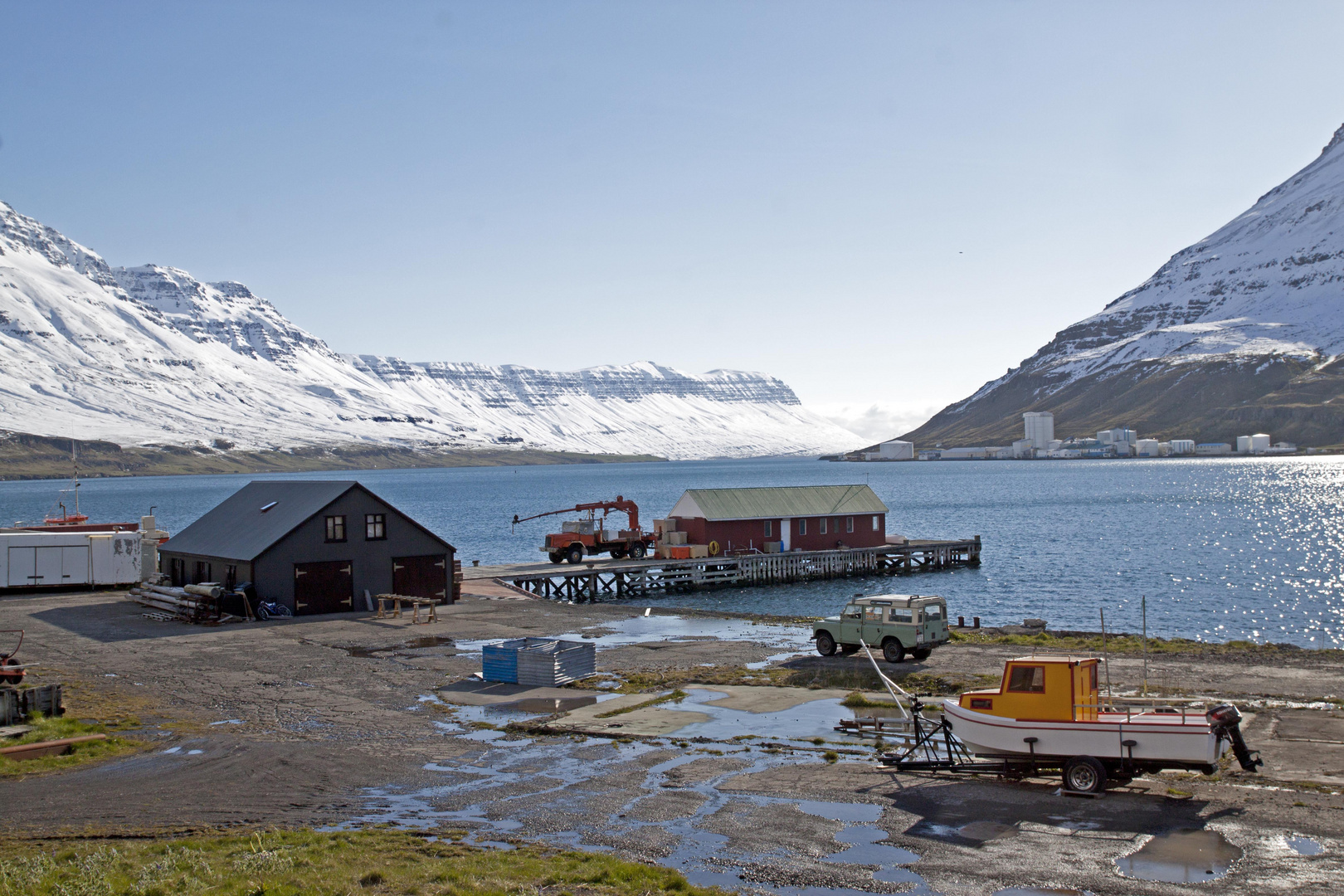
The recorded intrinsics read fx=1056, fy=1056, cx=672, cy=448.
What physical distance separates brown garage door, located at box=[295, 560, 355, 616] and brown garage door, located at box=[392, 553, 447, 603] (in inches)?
83.5

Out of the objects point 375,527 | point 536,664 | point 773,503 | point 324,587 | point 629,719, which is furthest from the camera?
point 773,503

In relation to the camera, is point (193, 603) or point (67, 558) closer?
point (193, 603)

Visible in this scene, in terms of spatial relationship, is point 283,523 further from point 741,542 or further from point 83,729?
point 741,542

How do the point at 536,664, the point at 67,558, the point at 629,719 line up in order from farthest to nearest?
the point at 67,558, the point at 536,664, the point at 629,719

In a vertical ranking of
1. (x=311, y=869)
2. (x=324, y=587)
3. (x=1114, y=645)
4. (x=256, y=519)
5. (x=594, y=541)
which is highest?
(x=256, y=519)

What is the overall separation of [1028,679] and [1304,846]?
5144 mm

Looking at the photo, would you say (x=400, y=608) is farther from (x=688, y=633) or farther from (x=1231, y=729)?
(x=1231, y=729)

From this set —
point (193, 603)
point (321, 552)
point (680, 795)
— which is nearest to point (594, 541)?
point (321, 552)

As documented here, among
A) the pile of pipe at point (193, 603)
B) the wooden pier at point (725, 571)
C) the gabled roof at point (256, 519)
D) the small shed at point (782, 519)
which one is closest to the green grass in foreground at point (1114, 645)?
the gabled roof at point (256, 519)

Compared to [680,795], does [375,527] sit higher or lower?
higher

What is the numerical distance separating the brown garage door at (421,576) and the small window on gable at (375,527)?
4.03 ft

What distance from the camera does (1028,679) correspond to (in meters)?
19.6

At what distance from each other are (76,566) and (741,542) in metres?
39.4

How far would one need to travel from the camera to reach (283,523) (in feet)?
152
